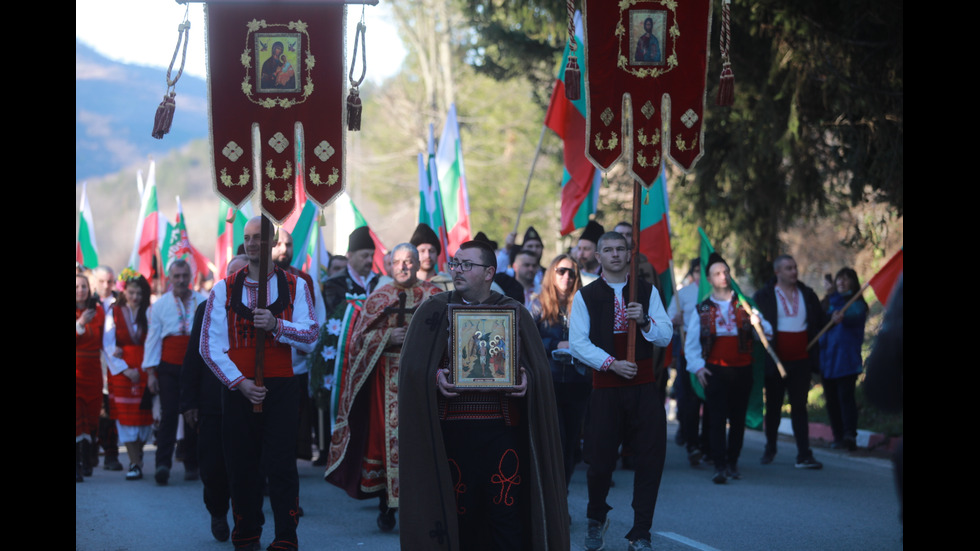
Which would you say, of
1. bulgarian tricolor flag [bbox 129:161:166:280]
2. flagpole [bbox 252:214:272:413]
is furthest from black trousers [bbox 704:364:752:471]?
bulgarian tricolor flag [bbox 129:161:166:280]

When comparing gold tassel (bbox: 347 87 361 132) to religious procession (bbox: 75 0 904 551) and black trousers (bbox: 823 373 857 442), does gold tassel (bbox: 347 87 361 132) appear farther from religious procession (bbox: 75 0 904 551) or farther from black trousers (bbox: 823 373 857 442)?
black trousers (bbox: 823 373 857 442)

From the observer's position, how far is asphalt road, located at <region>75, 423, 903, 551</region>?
8.14 meters

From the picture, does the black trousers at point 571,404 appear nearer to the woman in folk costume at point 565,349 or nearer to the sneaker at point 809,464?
the woman in folk costume at point 565,349

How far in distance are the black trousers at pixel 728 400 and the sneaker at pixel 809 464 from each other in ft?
3.31

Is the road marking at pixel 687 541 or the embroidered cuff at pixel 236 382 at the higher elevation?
the embroidered cuff at pixel 236 382

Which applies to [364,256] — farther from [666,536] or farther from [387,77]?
[387,77]

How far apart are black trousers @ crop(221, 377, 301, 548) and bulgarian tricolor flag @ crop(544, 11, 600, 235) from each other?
217 inches

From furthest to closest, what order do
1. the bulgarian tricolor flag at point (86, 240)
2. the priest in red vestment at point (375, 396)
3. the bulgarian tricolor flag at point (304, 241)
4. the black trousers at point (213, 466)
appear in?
the bulgarian tricolor flag at point (86, 240) → the bulgarian tricolor flag at point (304, 241) → the priest in red vestment at point (375, 396) → the black trousers at point (213, 466)

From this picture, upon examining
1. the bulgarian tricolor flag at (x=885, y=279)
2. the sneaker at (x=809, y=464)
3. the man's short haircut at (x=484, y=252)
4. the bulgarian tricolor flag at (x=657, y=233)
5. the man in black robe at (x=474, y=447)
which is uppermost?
the bulgarian tricolor flag at (x=657, y=233)

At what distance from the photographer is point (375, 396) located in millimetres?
8633

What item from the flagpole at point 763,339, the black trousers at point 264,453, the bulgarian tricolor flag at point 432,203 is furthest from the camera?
the bulgarian tricolor flag at point 432,203

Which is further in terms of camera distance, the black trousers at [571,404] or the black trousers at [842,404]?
the black trousers at [842,404]

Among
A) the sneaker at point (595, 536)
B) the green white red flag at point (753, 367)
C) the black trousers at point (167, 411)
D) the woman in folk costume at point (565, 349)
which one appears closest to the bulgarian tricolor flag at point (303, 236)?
the black trousers at point (167, 411)

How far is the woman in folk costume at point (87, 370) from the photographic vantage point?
37.7 feet
